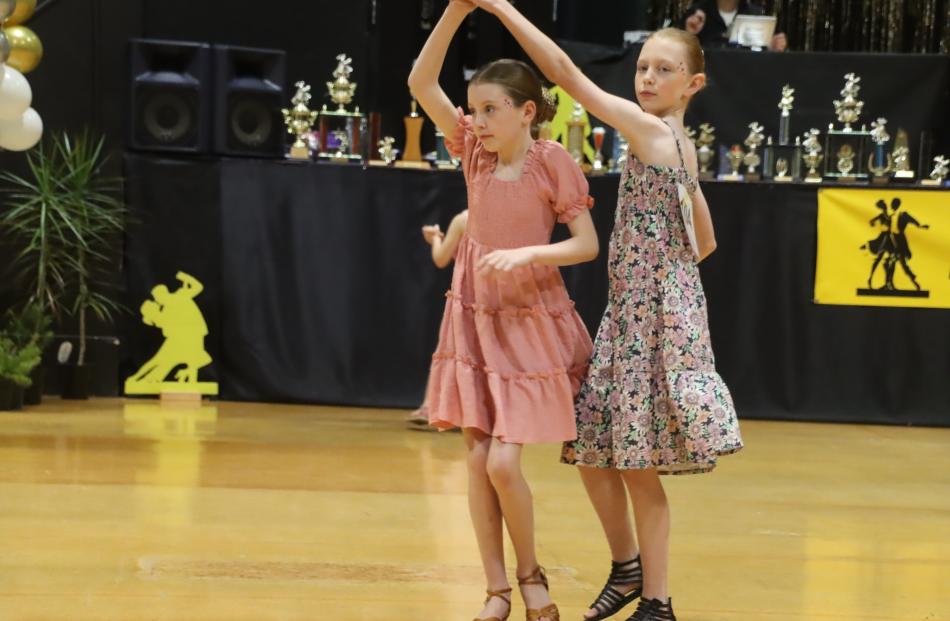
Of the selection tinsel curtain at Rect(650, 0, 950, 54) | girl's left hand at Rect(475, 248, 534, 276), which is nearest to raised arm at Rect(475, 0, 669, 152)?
girl's left hand at Rect(475, 248, 534, 276)

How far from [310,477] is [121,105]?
3.10 metres

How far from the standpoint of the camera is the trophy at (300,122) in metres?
7.73

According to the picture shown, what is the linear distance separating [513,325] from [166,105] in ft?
15.2

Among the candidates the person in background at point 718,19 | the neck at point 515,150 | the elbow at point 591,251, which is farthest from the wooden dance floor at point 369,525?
the person in background at point 718,19

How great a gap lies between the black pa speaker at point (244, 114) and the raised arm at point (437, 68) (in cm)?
417

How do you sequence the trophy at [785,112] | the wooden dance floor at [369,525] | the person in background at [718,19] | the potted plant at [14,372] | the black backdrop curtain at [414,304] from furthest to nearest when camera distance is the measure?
1. the person in background at [718,19]
2. the trophy at [785,112]
3. the black backdrop curtain at [414,304]
4. the potted plant at [14,372]
5. the wooden dance floor at [369,525]

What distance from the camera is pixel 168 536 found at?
453 centimetres

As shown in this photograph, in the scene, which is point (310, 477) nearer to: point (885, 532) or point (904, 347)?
point (885, 532)

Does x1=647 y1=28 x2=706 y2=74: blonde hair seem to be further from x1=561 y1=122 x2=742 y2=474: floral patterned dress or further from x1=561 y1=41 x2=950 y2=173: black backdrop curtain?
x1=561 y1=41 x2=950 y2=173: black backdrop curtain

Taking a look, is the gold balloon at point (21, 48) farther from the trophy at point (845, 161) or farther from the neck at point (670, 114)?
the trophy at point (845, 161)

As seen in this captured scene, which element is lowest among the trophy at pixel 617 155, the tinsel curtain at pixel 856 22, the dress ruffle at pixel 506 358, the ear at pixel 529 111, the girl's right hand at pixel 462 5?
→ the dress ruffle at pixel 506 358

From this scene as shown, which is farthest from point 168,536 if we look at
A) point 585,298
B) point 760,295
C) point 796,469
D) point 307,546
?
point 760,295

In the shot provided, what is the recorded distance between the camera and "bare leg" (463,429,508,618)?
11.6 feet

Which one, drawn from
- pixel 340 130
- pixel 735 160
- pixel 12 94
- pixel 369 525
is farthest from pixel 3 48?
pixel 735 160
